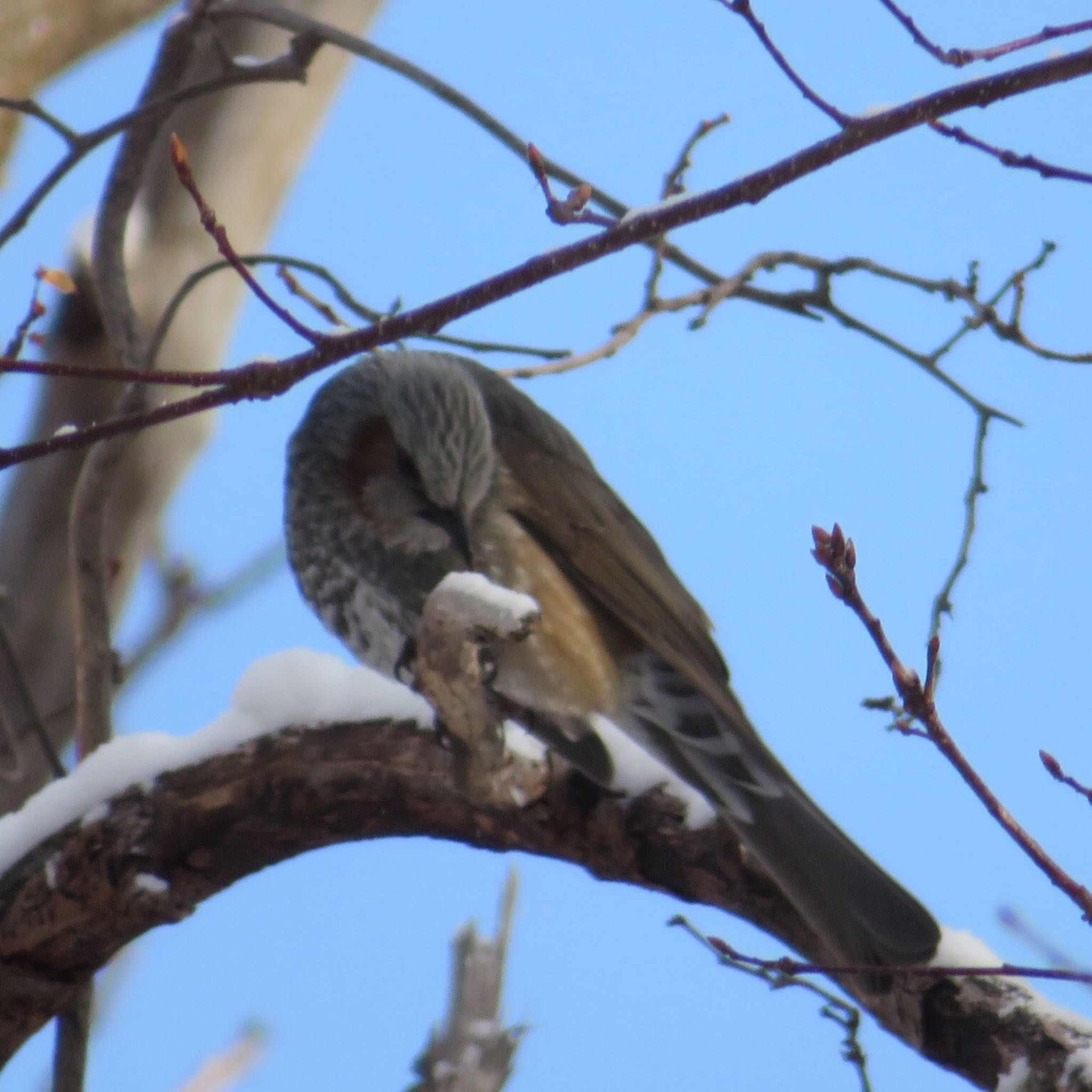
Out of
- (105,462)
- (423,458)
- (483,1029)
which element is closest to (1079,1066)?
(483,1029)

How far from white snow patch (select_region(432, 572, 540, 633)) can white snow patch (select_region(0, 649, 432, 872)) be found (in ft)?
2.42

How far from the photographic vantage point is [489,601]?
230 centimetres

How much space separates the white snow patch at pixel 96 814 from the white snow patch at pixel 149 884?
0.14 metres

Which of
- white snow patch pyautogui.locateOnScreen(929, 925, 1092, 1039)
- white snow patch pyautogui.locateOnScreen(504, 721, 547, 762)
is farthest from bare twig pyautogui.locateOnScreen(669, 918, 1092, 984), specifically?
white snow patch pyautogui.locateOnScreen(504, 721, 547, 762)

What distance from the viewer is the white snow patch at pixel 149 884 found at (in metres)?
2.94

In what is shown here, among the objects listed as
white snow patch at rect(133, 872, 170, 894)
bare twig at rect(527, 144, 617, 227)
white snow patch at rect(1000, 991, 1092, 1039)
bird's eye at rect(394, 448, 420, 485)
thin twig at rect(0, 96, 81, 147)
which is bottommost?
white snow patch at rect(1000, 991, 1092, 1039)

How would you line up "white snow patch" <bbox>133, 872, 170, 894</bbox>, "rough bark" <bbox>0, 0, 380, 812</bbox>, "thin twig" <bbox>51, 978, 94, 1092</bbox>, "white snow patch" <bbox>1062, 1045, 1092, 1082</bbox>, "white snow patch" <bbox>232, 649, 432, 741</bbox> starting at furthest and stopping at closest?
"rough bark" <bbox>0, 0, 380, 812</bbox> < "thin twig" <bbox>51, 978, 94, 1092</bbox> < "white snow patch" <bbox>232, 649, 432, 741</bbox> < "white snow patch" <bbox>133, 872, 170, 894</bbox> < "white snow patch" <bbox>1062, 1045, 1092, 1082</bbox>

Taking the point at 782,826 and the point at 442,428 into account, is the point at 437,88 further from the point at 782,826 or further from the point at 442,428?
the point at 782,826

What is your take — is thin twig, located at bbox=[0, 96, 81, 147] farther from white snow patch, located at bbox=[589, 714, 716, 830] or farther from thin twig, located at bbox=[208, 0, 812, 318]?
white snow patch, located at bbox=[589, 714, 716, 830]

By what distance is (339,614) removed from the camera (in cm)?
369

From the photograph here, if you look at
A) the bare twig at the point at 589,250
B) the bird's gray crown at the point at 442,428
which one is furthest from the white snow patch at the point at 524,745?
the bare twig at the point at 589,250

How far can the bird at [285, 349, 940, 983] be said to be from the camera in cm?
342

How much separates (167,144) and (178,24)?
1.56 metres

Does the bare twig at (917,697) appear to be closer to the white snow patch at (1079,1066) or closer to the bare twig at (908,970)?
the bare twig at (908,970)
